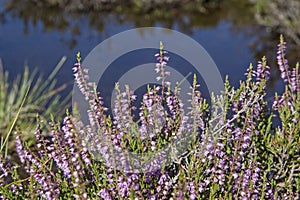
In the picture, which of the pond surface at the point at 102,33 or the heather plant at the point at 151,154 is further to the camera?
the pond surface at the point at 102,33

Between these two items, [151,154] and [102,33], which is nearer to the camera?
[151,154]

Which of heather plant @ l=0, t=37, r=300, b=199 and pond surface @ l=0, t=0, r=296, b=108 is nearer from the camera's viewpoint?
heather plant @ l=0, t=37, r=300, b=199

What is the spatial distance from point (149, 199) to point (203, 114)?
42cm

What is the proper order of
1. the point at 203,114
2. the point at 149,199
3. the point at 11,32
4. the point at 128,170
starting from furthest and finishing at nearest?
the point at 11,32 < the point at 203,114 < the point at 149,199 < the point at 128,170

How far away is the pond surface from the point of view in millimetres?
6566

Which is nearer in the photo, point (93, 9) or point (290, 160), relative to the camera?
point (290, 160)

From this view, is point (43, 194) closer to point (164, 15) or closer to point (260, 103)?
point (260, 103)

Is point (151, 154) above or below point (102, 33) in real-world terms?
below

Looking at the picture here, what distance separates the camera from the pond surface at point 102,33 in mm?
6566

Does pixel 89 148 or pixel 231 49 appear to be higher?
pixel 231 49

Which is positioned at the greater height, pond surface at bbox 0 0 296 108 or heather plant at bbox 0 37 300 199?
pond surface at bbox 0 0 296 108

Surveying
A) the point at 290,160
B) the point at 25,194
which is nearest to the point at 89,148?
the point at 25,194

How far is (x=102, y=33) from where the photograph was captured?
7.78m

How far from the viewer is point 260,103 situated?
2447 millimetres
